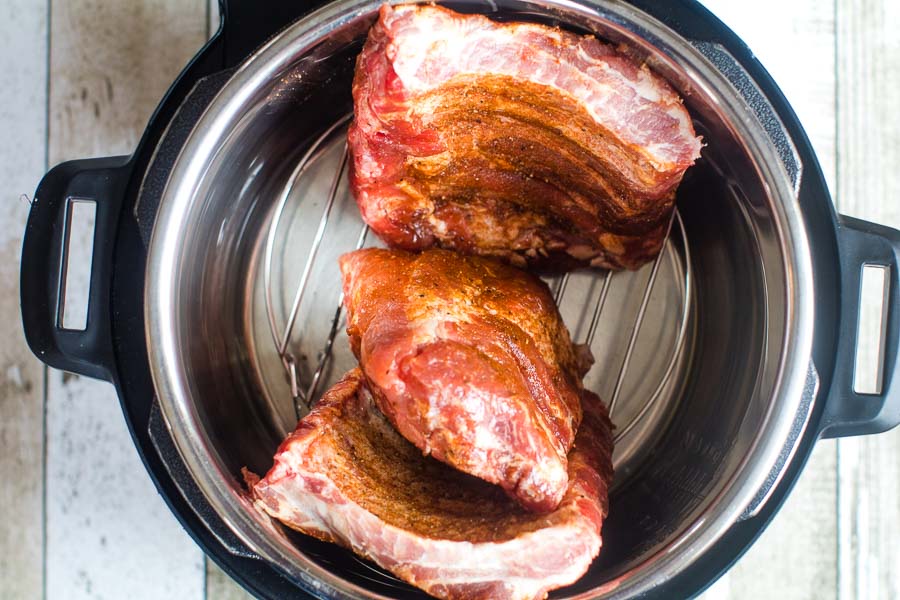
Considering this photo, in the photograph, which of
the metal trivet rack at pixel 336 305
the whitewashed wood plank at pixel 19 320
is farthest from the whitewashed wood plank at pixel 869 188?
the whitewashed wood plank at pixel 19 320

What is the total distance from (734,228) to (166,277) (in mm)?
880

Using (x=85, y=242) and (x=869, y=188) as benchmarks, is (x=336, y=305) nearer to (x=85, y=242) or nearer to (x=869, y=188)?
(x=85, y=242)

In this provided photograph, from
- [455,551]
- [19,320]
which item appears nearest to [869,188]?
[455,551]

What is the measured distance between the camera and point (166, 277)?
41.6 inches

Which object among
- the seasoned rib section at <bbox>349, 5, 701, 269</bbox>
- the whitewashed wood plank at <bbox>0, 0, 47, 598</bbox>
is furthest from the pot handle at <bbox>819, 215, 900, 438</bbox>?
the whitewashed wood plank at <bbox>0, 0, 47, 598</bbox>

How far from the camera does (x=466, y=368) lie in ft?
3.32

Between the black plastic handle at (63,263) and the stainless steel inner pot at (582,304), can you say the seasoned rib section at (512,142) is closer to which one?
the stainless steel inner pot at (582,304)

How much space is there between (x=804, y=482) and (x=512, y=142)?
3.24 feet

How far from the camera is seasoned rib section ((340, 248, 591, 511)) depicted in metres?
1.01

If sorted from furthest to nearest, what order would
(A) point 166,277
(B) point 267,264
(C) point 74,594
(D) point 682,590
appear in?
(C) point 74,594 < (B) point 267,264 < (D) point 682,590 < (A) point 166,277

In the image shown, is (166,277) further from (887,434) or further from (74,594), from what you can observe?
(887,434)

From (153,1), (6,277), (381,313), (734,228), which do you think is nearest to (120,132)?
(153,1)

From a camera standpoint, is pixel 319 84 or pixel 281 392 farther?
pixel 281 392

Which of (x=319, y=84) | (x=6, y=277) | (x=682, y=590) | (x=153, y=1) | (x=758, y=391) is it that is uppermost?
(x=153, y=1)
